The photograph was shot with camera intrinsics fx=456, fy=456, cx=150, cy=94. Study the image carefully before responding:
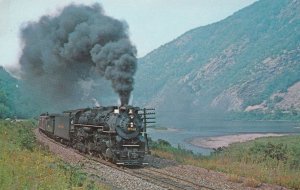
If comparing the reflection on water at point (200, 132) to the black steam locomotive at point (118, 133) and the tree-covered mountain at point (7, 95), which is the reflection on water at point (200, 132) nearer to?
the tree-covered mountain at point (7, 95)

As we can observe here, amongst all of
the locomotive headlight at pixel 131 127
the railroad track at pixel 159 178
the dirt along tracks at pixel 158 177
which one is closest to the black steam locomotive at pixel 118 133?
the locomotive headlight at pixel 131 127

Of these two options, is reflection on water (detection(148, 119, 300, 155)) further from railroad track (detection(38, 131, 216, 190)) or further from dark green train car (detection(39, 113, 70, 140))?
railroad track (detection(38, 131, 216, 190))

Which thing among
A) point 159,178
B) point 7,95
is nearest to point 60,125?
point 159,178

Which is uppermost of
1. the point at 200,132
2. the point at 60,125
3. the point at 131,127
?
the point at 200,132

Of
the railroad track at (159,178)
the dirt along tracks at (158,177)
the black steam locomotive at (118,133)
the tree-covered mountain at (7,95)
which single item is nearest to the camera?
the railroad track at (159,178)

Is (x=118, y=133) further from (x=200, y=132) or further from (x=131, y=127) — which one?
(x=200, y=132)

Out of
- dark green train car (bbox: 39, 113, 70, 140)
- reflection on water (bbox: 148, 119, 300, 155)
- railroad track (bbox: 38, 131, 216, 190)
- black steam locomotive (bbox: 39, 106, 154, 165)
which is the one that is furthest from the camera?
reflection on water (bbox: 148, 119, 300, 155)

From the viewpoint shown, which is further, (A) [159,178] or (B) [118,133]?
(B) [118,133]

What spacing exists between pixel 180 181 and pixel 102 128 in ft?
20.9

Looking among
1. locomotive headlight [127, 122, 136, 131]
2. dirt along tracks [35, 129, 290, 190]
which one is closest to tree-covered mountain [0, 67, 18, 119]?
locomotive headlight [127, 122, 136, 131]

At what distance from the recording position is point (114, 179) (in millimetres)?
17375

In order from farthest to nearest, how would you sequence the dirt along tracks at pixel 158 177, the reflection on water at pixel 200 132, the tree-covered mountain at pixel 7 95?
the tree-covered mountain at pixel 7 95 < the reflection on water at pixel 200 132 < the dirt along tracks at pixel 158 177

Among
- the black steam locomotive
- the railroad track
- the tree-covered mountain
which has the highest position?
the tree-covered mountain

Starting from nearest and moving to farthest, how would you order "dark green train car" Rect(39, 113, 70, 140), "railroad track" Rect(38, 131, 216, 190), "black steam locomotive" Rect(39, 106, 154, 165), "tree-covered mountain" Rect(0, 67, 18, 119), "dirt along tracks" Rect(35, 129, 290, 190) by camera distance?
"railroad track" Rect(38, 131, 216, 190) < "dirt along tracks" Rect(35, 129, 290, 190) < "black steam locomotive" Rect(39, 106, 154, 165) < "dark green train car" Rect(39, 113, 70, 140) < "tree-covered mountain" Rect(0, 67, 18, 119)
